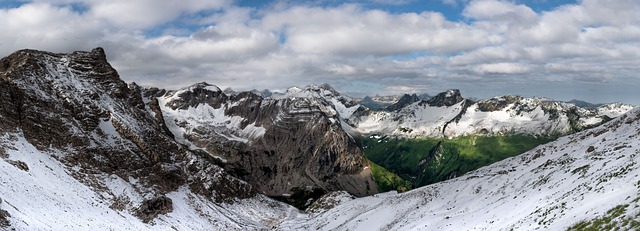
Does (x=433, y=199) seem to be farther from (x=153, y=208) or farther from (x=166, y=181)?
(x=166, y=181)

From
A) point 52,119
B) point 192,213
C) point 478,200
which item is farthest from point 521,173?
point 52,119

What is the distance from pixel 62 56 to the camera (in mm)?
177250

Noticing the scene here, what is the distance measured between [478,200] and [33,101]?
136860 mm

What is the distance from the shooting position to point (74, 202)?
→ 314 feet

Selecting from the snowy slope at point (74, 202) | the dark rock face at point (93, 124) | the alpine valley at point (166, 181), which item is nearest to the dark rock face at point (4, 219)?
the alpine valley at point (166, 181)

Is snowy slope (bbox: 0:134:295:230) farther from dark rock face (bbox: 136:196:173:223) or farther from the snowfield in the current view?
dark rock face (bbox: 136:196:173:223)

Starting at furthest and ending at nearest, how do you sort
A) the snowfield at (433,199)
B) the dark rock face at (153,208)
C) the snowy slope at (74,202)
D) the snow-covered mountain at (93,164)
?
the dark rock face at (153,208)
the snow-covered mountain at (93,164)
the snowy slope at (74,202)
the snowfield at (433,199)

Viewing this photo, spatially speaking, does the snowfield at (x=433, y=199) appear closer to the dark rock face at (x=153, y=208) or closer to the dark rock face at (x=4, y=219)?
the dark rock face at (x=4, y=219)

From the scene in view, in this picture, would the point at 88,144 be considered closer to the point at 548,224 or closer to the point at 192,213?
the point at 192,213

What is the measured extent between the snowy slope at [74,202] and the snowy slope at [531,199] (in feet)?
127

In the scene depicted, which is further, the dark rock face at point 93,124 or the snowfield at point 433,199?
the dark rock face at point 93,124

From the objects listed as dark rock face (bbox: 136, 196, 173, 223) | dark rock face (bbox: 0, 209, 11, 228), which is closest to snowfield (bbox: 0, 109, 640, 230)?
dark rock face (bbox: 0, 209, 11, 228)

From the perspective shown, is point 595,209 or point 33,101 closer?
point 595,209

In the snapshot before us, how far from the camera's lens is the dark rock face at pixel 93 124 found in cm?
13300
